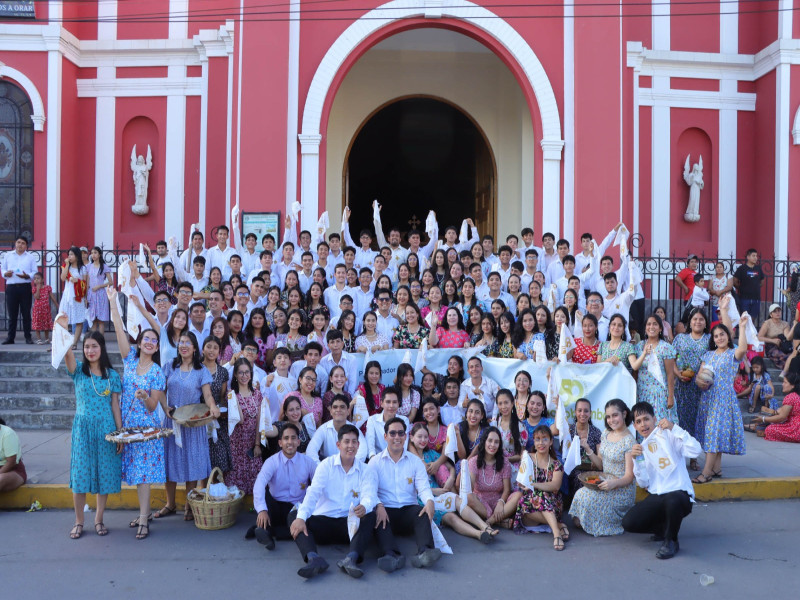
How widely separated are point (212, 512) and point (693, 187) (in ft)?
38.2

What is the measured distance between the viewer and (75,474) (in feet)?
19.8

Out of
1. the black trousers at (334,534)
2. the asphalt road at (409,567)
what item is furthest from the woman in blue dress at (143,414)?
the black trousers at (334,534)

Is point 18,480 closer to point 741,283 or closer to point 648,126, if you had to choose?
point 741,283

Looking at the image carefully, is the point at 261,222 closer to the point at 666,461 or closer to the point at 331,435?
the point at 331,435

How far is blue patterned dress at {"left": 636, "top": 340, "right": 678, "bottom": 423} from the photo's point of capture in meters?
7.29

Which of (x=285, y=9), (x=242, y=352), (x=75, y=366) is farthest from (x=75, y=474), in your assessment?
(x=285, y=9)

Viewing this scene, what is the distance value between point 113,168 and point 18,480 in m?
9.33

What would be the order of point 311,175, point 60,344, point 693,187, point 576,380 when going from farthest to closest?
point 693,187 → point 311,175 → point 576,380 → point 60,344

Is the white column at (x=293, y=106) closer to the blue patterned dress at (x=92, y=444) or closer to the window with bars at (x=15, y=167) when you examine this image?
the window with bars at (x=15, y=167)

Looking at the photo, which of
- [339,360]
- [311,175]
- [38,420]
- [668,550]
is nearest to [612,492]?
[668,550]

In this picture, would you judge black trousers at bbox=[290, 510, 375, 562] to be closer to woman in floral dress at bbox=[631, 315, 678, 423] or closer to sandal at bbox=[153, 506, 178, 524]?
sandal at bbox=[153, 506, 178, 524]

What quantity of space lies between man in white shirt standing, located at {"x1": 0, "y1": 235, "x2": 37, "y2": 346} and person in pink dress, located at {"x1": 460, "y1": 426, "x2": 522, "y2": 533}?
7.83 meters

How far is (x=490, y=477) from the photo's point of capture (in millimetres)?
6465

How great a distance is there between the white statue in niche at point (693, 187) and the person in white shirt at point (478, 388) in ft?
28.9
